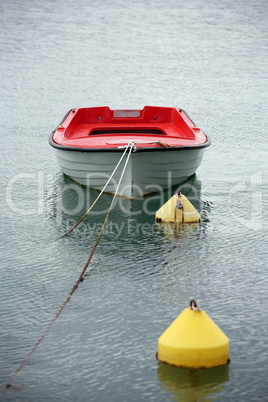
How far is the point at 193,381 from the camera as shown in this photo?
502 centimetres

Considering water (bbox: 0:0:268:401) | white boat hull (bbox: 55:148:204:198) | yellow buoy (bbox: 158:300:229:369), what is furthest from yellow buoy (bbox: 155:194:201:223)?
yellow buoy (bbox: 158:300:229:369)

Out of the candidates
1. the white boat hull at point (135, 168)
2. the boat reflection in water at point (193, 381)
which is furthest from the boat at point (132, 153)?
the boat reflection in water at point (193, 381)

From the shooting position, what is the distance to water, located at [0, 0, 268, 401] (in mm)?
5125

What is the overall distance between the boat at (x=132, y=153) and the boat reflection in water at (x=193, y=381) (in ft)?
15.0

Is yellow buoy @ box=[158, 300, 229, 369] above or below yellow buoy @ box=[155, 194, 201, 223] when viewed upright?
above

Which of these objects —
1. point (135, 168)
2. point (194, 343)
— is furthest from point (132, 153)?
point (194, 343)

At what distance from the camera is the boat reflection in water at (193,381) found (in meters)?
4.92

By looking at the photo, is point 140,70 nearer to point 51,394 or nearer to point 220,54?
point 220,54

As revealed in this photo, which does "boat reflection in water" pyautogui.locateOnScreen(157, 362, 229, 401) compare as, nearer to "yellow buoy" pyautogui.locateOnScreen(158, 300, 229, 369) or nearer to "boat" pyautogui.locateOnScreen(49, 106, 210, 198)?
"yellow buoy" pyautogui.locateOnScreen(158, 300, 229, 369)

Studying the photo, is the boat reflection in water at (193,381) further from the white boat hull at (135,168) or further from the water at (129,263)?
the white boat hull at (135,168)

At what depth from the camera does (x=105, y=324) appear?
5.96 meters

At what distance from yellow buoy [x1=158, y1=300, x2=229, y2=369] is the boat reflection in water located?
2.0 inches

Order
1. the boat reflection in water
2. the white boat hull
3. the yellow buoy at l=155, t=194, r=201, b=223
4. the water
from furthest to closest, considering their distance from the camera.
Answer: the white boat hull
the yellow buoy at l=155, t=194, r=201, b=223
the water
the boat reflection in water

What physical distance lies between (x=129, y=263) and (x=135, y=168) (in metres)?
2.28
